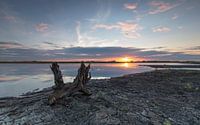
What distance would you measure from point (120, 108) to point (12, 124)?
5.13 meters

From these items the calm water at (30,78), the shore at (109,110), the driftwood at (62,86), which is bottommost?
the calm water at (30,78)

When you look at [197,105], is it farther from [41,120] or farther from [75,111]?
[41,120]

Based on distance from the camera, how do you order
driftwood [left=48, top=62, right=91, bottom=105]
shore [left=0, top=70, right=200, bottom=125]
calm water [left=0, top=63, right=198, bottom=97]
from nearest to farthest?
shore [left=0, top=70, right=200, bottom=125]
driftwood [left=48, top=62, right=91, bottom=105]
calm water [left=0, top=63, right=198, bottom=97]

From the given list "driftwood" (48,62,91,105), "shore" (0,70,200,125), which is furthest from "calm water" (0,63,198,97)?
"shore" (0,70,200,125)

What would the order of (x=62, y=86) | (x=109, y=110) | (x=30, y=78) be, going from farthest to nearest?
(x=30, y=78), (x=62, y=86), (x=109, y=110)

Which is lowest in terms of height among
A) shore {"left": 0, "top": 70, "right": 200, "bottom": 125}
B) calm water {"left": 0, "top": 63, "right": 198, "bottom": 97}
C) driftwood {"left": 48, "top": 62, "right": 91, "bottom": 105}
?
calm water {"left": 0, "top": 63, "right": 198, "bottom": 97}

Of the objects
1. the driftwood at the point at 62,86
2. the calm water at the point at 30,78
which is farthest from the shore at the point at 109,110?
the calm water at the point at 30,78

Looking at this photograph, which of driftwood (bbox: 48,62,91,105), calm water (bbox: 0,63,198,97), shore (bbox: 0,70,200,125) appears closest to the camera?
shore (bbox: 0,70,200,125)

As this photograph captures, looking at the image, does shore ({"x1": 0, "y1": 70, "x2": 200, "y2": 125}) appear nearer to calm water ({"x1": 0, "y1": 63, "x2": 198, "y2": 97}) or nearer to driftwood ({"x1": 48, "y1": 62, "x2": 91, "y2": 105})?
driftwood ({"x1": 48, "y1": 62, "x2": 91, "y2": 105})

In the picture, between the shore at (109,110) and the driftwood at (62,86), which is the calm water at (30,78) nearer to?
the driftwood at (62,86)

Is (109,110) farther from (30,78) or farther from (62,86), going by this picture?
(30,78)

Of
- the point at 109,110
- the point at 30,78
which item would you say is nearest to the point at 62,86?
the point at 109,110

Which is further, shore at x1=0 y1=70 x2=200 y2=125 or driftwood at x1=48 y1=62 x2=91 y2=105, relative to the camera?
driftwood at x1=48 y1=62 x2=91 y2=105

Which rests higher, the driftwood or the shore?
the driftwood
